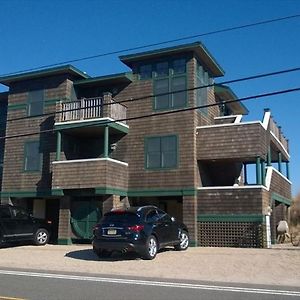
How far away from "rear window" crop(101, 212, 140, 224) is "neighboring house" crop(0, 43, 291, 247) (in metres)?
6.31

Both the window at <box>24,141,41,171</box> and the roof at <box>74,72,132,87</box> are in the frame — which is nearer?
the roof at <box>74,72,132,87</box>

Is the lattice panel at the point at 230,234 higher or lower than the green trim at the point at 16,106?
lower

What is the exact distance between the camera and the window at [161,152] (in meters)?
24.0

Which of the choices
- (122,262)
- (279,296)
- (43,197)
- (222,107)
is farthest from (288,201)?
(279,296)

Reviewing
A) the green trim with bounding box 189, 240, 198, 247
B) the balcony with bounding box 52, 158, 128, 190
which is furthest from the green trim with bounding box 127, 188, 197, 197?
the green trim with bounding box 189, 240, 198, 247

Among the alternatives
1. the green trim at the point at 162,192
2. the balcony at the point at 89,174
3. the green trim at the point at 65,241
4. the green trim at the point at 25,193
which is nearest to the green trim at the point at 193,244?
the green trim at the point at 162,192

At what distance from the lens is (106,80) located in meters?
25.8

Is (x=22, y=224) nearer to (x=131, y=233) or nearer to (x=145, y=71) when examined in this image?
(x=131, y=233)

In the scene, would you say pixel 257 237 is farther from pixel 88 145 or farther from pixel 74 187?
pixel 88 145

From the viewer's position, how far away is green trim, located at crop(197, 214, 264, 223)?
2181 cm

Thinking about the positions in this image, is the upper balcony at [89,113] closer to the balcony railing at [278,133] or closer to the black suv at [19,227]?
the black suv at [19,227]

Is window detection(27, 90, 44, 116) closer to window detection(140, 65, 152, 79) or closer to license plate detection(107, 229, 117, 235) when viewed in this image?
window detection(140, 65, 152, 79)

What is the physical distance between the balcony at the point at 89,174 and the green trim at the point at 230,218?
4335 millimetres

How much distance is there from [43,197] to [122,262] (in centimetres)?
1148
